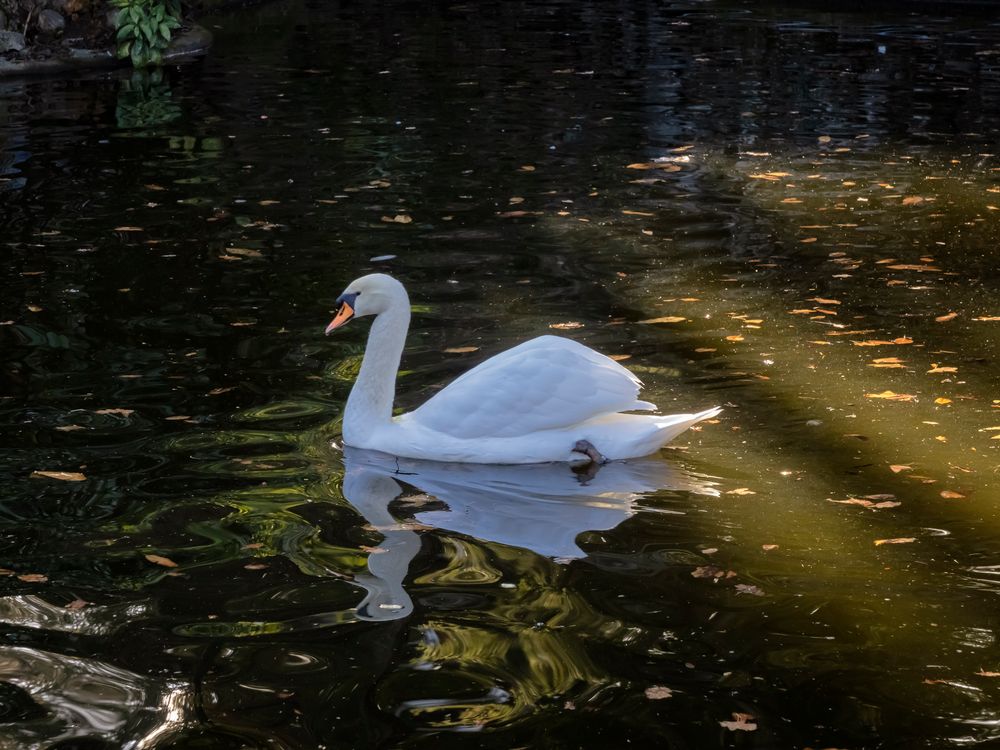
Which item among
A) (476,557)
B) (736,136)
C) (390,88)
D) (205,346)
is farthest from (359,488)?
(390,88)

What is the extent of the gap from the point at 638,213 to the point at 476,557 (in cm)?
645

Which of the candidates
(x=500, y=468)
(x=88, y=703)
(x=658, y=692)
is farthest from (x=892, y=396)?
(x=88, y=703)

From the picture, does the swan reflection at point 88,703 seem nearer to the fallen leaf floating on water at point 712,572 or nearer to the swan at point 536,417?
the fallen leaf floating on water at point 712,572

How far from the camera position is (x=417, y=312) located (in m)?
9.16

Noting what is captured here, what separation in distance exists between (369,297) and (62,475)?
1.73 m

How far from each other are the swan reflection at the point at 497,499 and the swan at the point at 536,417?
8 cm

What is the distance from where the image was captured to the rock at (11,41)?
65.8ft

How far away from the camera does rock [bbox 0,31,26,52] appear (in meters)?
20.1

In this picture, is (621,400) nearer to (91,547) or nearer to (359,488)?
(359,488)

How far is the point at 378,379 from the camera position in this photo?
7.13m

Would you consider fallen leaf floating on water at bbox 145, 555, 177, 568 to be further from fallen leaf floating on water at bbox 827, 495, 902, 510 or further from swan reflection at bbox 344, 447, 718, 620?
fallen leaf floating on water at bbox 827, 495, 902, 510

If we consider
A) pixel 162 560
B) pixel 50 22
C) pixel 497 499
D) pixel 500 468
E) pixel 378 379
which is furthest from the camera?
pixel 50 22

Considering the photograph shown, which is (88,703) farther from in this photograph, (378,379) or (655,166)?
(655,166)

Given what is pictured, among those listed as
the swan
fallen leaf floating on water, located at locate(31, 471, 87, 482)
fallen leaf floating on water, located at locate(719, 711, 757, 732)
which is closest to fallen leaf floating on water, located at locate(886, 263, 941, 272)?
the swan
